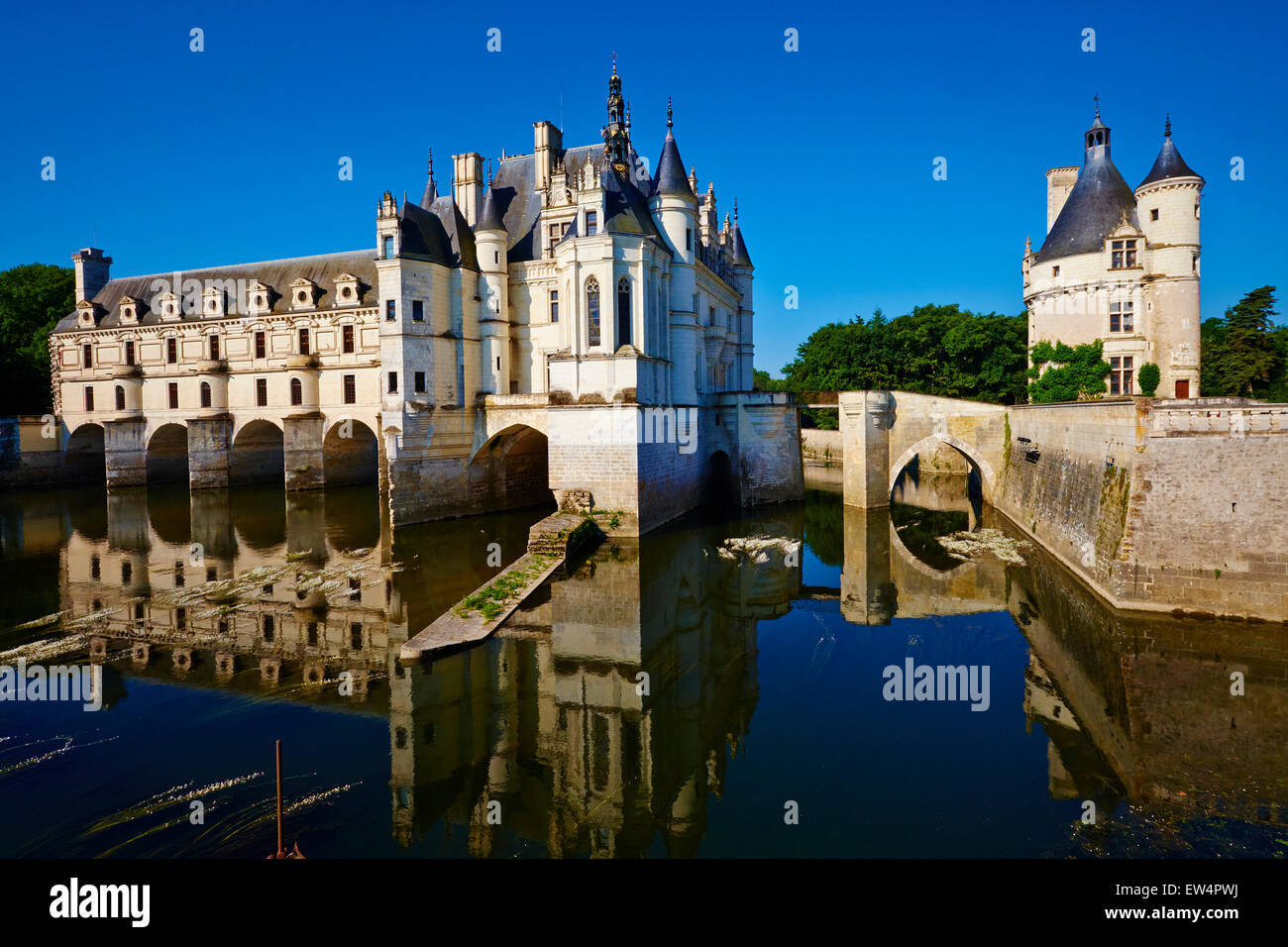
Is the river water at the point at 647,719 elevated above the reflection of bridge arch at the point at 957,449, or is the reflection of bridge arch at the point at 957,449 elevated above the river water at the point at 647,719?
the reflection of bridge arch at the point at 957,449

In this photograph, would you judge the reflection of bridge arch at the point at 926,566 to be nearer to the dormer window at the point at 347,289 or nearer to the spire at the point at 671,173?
the spire at the point at 671,173

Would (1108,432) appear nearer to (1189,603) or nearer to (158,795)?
(1189,603)

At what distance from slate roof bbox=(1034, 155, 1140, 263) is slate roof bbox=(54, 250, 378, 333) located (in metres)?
31.8

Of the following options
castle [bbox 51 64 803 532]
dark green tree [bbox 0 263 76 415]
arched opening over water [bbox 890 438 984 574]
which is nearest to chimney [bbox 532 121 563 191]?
castle [bbox 51 64 803 532]

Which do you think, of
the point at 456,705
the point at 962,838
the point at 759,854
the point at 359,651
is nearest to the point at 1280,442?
the point at 962,838

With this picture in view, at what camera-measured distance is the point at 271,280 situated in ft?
125

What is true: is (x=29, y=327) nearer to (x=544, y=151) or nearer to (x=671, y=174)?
(x=544, y=151)

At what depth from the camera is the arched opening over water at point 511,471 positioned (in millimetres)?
28484

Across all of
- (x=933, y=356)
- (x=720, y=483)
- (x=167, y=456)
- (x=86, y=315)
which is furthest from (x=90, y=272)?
(x=933, y=356)

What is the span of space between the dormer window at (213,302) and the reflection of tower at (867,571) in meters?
35.5

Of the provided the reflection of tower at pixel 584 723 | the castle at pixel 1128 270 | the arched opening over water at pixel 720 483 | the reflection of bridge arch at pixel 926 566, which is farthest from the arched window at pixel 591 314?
the castle at pixel 1128 270

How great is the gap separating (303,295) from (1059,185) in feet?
123

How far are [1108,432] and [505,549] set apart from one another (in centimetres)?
1740

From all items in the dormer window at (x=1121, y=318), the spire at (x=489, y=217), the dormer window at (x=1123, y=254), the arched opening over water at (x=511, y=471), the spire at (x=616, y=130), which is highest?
the spire at (x=616, y=130)
